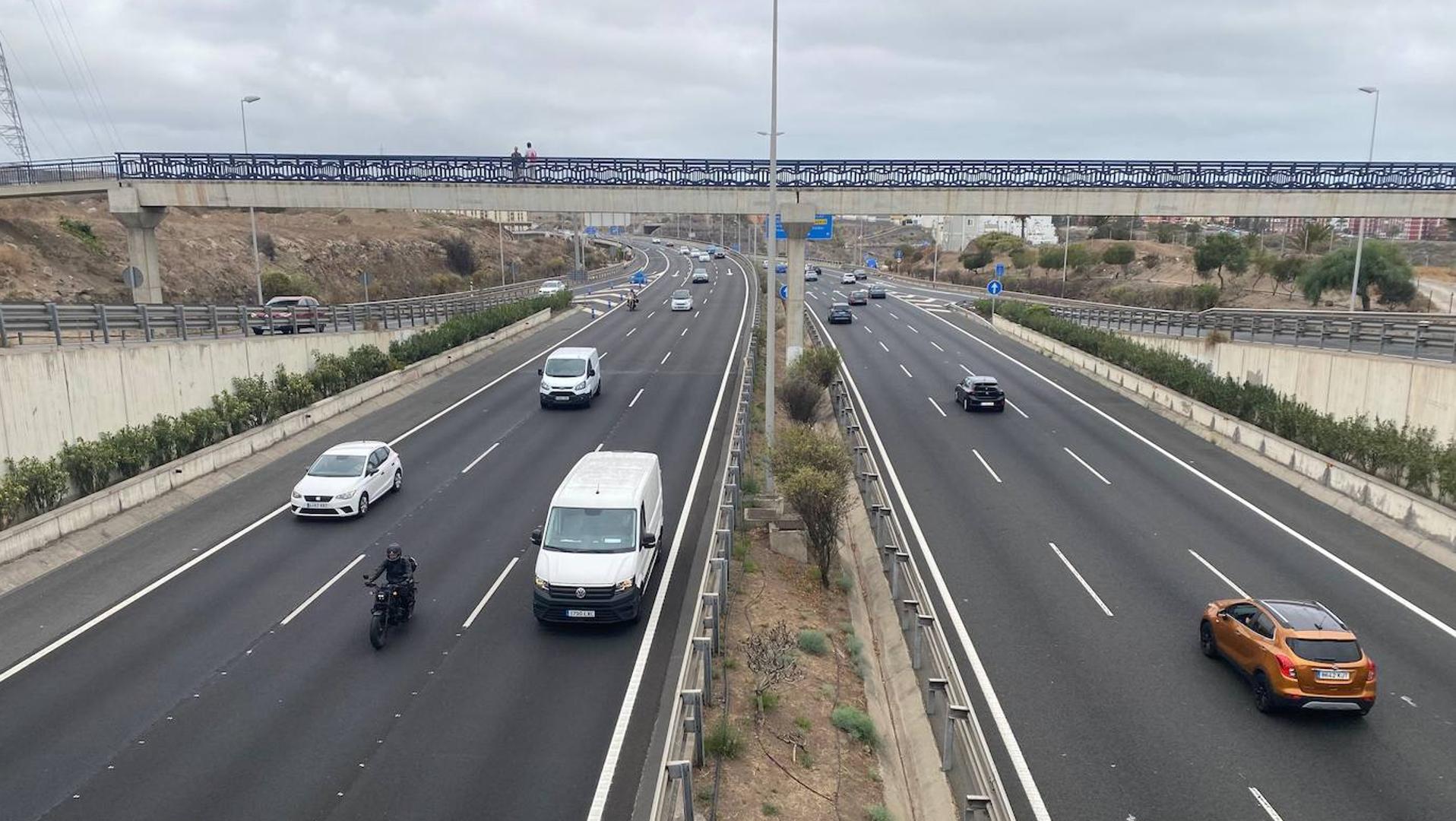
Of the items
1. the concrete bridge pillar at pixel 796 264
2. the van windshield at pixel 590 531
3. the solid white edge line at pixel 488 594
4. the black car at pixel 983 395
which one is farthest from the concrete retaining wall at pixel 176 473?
the black car at pixel 983 395

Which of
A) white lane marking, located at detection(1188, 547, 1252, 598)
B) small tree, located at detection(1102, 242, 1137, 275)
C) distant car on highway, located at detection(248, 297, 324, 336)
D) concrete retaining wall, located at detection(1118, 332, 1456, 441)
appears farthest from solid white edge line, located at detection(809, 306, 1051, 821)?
small tree, located at detection(1102, 242, 1137, 275)

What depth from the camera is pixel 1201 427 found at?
29766 mm

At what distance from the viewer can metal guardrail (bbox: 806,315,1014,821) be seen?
31.3ft

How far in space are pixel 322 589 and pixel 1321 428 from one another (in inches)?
997

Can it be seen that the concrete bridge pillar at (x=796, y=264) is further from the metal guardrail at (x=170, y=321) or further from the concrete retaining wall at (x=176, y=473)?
the metal guardrail at (x=170, y=321)

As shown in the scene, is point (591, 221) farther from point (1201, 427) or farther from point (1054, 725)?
point (1054, 725)

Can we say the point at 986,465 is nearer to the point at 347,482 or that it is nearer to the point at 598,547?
the point at 598,547

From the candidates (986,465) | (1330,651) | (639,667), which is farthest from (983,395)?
(639,667)

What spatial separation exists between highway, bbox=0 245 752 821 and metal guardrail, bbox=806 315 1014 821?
390cm

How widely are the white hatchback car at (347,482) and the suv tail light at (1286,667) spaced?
59.3ft

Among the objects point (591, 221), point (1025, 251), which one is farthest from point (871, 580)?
point (591, 221)

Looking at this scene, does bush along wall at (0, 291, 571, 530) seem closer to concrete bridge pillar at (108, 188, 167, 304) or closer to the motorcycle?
concrete bridge pillar at (108, 188, 167, 304)

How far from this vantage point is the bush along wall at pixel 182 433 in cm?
1923

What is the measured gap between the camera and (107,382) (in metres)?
23.5
